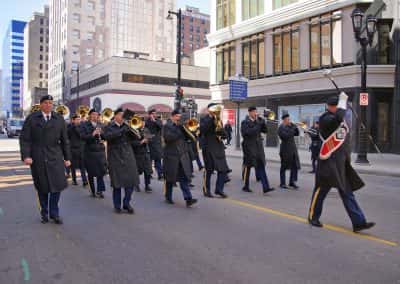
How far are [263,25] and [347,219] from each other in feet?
79.8

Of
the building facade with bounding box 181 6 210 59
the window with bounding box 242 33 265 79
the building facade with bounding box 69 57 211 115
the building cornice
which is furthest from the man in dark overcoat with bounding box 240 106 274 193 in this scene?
the building facade with bounding box 181 6 210 59

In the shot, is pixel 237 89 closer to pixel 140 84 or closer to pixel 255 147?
pixel 255 147

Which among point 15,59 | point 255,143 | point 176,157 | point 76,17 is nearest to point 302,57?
point 255,143

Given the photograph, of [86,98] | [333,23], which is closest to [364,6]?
[333,23]

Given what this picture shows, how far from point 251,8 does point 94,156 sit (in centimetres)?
2445

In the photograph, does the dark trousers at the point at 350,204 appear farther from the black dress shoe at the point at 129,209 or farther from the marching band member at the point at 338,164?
the black dress shoe at the point at 129,209

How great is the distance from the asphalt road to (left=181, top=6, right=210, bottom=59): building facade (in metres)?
144

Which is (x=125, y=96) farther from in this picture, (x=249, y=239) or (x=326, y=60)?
(x=249, y=239)

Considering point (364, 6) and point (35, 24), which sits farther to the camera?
point (35, 24)

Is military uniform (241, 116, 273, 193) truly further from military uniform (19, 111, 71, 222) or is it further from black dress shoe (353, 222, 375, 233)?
military uniform (19, 111, 71, 222)

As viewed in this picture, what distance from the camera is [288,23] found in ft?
89.5

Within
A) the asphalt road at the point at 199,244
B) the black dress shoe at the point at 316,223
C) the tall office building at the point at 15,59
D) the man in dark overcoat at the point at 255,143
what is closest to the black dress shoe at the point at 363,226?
the asphalt road at the point at 199,244

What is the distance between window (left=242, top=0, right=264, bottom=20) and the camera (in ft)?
98.7

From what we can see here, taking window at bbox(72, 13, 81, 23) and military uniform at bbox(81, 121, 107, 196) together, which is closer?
military uniform at bbox(81, 121, 107, 196)
